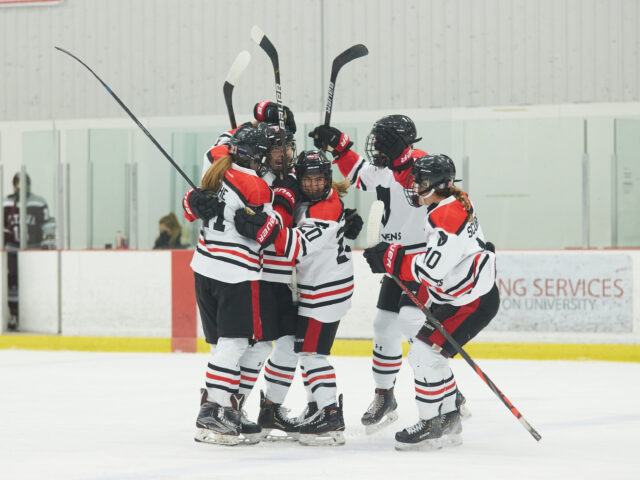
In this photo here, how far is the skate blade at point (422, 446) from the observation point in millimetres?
3346

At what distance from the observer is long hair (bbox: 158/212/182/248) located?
281 inches

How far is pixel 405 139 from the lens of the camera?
12.7 feet

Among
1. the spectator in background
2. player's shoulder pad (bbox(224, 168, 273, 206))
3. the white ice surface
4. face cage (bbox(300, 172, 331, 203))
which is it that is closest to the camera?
the white ice surface

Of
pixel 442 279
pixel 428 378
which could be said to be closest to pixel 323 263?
pixel 442 279

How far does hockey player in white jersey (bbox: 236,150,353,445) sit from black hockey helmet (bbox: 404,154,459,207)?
312mm

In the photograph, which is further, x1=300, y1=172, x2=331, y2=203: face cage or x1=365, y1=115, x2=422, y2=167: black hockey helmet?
x1=365, y1=115, x2=422, y2=167: black hockey helmet

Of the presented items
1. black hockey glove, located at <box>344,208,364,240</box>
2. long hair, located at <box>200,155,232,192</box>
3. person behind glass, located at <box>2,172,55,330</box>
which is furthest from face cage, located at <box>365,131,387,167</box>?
person behind glass, located at <box>2,172,55,330</box>

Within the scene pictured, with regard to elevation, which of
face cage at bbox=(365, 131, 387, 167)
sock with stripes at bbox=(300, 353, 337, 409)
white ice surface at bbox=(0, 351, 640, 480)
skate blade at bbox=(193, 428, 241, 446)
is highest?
face cage at bbox=(365, 131, 387, 167)

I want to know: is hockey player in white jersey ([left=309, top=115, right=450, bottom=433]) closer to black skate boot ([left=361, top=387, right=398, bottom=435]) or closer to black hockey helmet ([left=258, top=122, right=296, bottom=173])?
black skate boot ([left=361, top=387, right=398, bottom=435])

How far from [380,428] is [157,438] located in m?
0.84

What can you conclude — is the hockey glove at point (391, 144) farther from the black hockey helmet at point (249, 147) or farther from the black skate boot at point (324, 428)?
the black skate boot at point (324, 428)

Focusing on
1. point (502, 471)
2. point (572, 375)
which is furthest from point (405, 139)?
point (572, 375)

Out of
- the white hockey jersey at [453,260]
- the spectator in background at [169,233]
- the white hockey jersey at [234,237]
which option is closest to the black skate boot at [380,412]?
the white hockey jersey at [453,260]

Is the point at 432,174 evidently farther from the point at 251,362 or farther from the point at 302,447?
the point at 302,447
